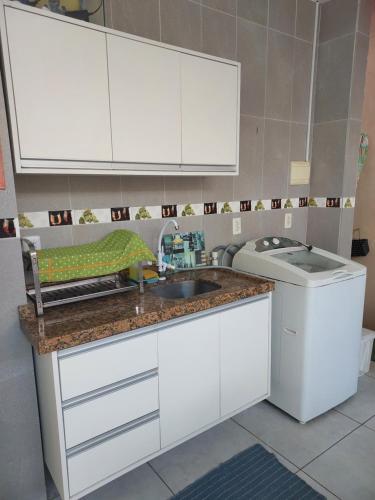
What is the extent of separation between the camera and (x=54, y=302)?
1.38 meters

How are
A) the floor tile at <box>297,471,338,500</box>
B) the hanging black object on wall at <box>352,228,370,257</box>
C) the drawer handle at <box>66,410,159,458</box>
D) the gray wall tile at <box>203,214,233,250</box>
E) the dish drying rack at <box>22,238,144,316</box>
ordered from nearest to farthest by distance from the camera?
the drawer handle at <box>66,410,159,458</box>, the dish drying rack at <box>22,238,144,316</box>, the floor tile at <box>297,471,338,500</box>, the gray wall tile at <box>203,214,233,250</box>, the hanging black object on wall at <box>352,228,370,257</box>

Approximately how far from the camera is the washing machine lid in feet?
6.01

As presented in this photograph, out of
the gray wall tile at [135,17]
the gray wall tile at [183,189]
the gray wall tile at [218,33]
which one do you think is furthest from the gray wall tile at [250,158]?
the gray wall tile at [135,17]

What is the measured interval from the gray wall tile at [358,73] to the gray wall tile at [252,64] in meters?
0.63

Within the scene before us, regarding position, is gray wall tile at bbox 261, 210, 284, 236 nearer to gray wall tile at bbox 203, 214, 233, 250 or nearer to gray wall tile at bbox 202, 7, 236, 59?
gray wall tile at bbox 203, 214, 233, 250

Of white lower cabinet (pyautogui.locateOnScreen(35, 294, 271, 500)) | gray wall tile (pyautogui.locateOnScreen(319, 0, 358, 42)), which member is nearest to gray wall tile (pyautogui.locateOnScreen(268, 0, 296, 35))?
gray wall tile (pyautogui.locateOnScreen(319, 0, 358, 42))

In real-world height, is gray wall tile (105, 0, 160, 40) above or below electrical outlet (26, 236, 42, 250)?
above

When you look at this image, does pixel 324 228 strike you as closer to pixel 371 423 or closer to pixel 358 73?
pixel 358 73

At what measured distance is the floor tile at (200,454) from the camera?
163 cm

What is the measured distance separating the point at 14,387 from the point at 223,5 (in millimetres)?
2284

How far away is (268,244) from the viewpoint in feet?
7.43

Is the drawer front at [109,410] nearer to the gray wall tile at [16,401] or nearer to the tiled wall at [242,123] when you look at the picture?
the gray wall tile at [16,401]

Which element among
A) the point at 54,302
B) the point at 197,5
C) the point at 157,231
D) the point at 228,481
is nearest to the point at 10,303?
the point at 54,302

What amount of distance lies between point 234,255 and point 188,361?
90 centimetres
